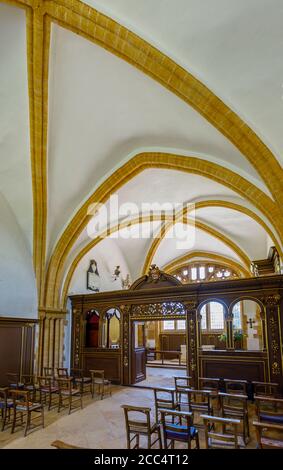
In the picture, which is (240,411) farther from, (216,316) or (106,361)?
(216,316)

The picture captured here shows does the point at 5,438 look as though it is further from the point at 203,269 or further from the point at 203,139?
the point at 203,269

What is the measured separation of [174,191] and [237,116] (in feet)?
17.0

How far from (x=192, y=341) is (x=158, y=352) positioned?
24.1 feet

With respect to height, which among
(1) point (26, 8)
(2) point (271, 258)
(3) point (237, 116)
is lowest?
(2) point (271, 258)

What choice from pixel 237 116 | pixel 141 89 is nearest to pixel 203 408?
pixel 237 116

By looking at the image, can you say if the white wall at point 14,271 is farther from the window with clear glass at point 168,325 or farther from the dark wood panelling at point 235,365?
the window with clear glass at point 168,325

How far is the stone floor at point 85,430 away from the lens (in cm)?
535

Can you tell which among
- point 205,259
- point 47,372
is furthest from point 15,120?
point 205,259

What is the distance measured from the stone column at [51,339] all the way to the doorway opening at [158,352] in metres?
2.59

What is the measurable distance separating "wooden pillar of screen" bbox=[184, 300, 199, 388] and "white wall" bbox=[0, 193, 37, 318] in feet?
16.1

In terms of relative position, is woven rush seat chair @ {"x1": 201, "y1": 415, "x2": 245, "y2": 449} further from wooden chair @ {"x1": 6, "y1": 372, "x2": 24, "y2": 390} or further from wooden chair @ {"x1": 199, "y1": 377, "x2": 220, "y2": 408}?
wooden chair @ {"x1": 6, "y1": 372, "x2": 24, "y2": 390}

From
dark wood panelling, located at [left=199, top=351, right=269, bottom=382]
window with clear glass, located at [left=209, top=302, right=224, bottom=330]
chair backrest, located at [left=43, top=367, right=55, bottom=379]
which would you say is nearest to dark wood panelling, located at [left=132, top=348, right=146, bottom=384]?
dark wood panelling, located at [left=199, top=351, right=269, bottom=382]

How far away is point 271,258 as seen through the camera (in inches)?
424
